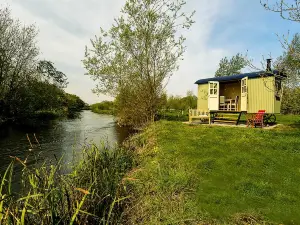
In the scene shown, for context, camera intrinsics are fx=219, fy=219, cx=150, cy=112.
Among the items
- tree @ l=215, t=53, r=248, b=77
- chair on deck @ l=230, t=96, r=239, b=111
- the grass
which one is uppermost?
tree @ l=215, t=53, r=248, b=77

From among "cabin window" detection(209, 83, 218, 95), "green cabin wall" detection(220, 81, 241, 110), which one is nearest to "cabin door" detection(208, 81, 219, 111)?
"cabin window" detection(209, 83, 218, 95)

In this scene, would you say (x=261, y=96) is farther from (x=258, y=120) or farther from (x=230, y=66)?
(x=230, y=66)

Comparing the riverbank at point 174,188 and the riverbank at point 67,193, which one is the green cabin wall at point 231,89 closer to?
the riverbank at point 174,188

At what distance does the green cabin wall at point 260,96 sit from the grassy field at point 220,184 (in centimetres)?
623

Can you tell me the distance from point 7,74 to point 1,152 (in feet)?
73.5

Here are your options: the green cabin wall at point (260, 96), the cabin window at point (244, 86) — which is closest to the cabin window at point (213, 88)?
the cabin window at point (244, 86)

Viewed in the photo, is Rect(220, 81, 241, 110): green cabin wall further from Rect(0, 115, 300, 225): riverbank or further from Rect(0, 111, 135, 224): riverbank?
Rect(0, 111, 135, 224): riverbank

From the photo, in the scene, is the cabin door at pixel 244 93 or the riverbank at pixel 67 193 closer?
the riverbank at pixel 67 193

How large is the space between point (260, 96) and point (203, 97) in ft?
14.8

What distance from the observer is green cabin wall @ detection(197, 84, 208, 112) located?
60.2ft

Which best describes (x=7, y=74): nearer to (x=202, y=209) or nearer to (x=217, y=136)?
(x=217, y=136)

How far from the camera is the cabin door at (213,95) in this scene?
17.1 metres

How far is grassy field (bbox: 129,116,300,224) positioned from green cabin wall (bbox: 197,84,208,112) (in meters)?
9.02

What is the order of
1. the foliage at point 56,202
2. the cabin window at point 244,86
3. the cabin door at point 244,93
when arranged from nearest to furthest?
the foliage at point 56,202 → the cabin door at point 244,93 → the cabin window at point 244,86
